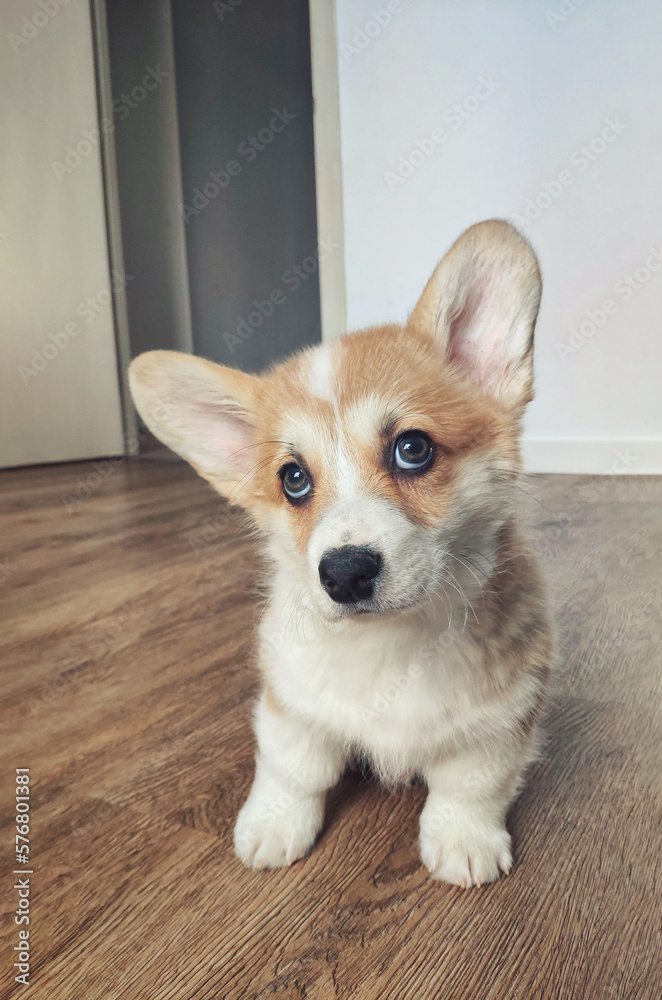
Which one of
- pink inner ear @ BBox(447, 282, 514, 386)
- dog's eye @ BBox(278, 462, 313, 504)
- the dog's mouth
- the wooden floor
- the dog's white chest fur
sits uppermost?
pink inner ear @ BBox(447, 282, 514, 386)

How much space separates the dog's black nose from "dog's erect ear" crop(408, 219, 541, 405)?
0.39 m

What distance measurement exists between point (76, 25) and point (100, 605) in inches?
178

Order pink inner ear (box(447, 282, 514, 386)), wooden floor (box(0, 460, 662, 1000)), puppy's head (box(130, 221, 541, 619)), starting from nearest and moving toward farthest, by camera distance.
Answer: wooden floor (box(0, 460, 662, 1000)) < puppy's head (box(130, 221, 541, 619)) < pink inner ear (box(447, 282, 514, 386))

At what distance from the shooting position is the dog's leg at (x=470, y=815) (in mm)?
915

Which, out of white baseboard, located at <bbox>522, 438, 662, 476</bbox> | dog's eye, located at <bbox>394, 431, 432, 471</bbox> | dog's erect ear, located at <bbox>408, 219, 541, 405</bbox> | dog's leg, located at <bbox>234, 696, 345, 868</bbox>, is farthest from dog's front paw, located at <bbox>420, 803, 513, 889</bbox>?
white baseboard, located at <bbox>522, 438, 662, 476</bbox>

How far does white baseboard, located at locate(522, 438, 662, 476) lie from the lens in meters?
3.72

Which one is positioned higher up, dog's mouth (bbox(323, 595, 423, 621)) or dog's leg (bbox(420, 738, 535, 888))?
dog's mouth (bbox(323, 595, 423, 621))

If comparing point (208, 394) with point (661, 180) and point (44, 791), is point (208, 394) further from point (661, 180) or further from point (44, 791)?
point (661, 180)

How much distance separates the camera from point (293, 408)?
3.52 feet

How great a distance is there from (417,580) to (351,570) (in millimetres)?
90

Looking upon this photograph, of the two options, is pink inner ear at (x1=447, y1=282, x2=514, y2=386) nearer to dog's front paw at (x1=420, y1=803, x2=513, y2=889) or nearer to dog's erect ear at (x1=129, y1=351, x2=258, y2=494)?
dog's erect ear at (x1=129, y1=351, x2=258, y2=494)

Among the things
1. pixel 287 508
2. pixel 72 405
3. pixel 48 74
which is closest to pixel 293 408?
pixel 287 508

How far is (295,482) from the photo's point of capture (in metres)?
1.07

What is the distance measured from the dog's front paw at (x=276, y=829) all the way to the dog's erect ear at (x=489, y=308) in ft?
2.17
